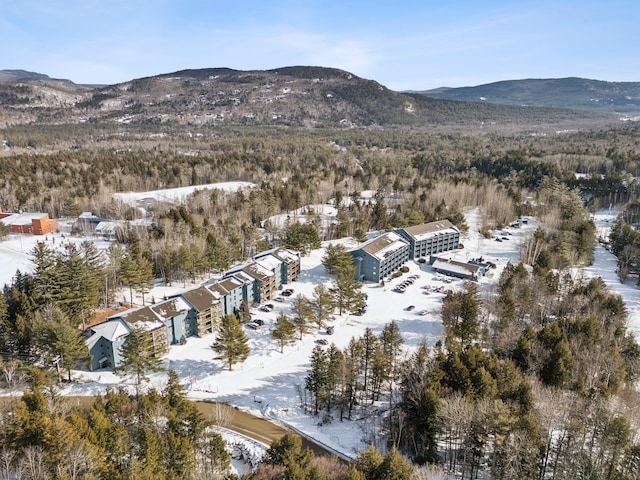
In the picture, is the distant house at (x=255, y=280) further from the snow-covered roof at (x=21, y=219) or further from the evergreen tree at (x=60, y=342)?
the snow-covered roof at (x=21, y=219)

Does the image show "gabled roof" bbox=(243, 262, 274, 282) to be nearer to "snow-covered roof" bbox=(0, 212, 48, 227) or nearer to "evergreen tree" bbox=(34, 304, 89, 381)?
"evergreen tree" bbox=(34, 304, 89, 381)

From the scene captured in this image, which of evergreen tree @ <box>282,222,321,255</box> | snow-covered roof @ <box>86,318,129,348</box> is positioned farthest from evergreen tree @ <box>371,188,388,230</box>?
snow-covered roof @ <box>86,318,129,348</box>

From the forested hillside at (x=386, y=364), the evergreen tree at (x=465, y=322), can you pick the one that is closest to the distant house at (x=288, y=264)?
the forested hillside at (x=386, y=364)

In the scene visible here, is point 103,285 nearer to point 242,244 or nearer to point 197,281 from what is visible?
point 197,281

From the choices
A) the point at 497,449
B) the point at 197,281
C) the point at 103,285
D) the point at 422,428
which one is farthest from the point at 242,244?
the point at 497,449

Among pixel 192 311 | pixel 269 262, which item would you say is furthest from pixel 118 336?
pixel 269 262

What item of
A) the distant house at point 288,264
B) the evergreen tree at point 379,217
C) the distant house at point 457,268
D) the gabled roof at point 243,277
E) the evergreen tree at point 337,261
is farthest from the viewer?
the evergreen tree at point 379,217

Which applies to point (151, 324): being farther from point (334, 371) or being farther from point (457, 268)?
point (457, 268)
